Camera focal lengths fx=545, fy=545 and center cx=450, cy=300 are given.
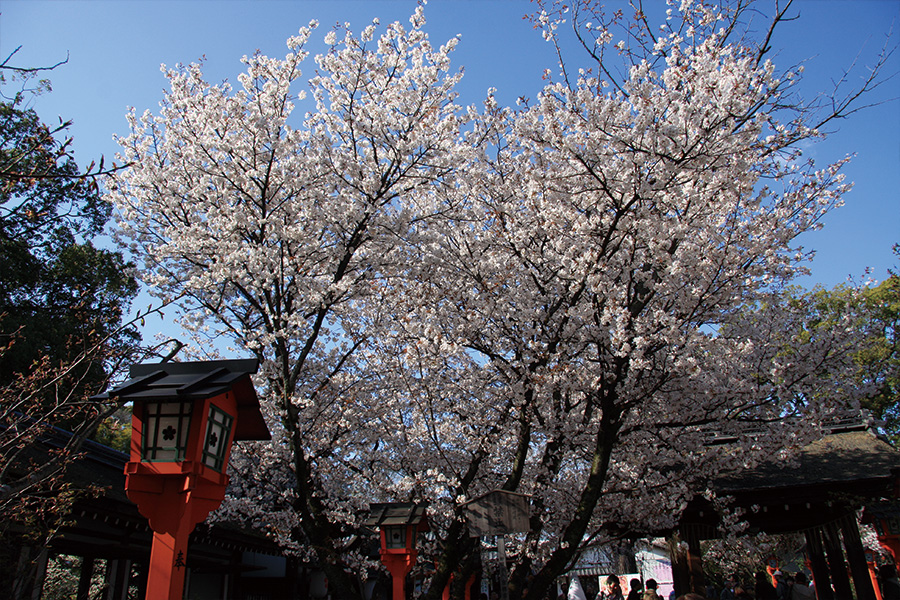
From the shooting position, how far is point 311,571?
59.9 feet

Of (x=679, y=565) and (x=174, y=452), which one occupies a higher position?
(x=174, y=452)

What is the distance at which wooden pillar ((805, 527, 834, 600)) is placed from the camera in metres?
11.5

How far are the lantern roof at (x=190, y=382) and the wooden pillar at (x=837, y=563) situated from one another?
11.5 meters

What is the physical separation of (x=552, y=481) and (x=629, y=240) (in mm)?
4016

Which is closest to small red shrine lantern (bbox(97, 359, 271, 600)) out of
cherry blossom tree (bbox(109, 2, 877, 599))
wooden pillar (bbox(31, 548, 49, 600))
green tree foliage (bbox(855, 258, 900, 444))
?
cherry blossom tree (bbox(109, 2, 877, 599))

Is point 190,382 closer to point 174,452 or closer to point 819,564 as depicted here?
point 174,452

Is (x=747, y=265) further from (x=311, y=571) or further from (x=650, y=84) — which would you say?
(x=311, y=571)

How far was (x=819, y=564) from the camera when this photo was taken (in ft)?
38.7

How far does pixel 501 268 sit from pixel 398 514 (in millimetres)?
4110

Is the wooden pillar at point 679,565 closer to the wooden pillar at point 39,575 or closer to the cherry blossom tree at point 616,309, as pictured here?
the cherry blossom tree at point 616,309

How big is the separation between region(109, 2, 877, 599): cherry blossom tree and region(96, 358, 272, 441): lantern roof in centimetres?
170

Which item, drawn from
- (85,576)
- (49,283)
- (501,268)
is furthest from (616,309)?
(49,283)

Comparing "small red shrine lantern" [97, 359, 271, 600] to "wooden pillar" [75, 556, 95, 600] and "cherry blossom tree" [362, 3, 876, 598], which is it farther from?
"wooden pillar" [75, 556, 95, 600]

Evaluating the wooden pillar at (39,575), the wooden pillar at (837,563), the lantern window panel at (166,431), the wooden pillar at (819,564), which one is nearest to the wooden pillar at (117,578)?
the wooden pillar at (39,575)
